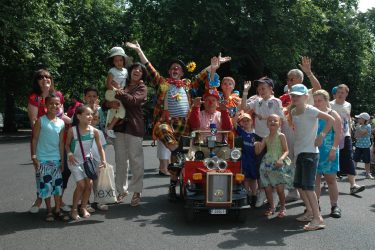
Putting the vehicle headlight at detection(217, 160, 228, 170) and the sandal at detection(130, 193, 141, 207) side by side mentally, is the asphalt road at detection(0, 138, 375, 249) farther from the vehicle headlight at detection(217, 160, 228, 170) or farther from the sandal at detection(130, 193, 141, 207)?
the vehicle headlight at detection(217, 160, 228, 170)

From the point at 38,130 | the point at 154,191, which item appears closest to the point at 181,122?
the point at 154,191

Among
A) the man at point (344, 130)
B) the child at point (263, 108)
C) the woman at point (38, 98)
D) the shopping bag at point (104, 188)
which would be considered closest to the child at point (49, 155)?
the woman at point (38, 98)

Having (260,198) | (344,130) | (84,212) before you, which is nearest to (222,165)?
(260,198)

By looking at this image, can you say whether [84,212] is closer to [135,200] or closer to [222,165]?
[135,200]

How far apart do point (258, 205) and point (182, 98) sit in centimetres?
219

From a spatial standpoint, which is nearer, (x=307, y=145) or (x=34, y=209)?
(x=307, y=145)

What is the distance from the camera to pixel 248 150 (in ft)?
25.2

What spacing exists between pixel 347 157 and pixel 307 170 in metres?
2.61

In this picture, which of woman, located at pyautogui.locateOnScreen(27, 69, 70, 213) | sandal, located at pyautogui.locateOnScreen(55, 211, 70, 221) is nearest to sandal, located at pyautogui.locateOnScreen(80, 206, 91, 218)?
sandal, located at pyautogui.locateOnScreen(55, 211, 70, 221)

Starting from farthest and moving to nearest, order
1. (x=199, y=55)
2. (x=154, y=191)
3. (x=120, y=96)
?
1. (x=199, y=55)
2. (x=154, y=191)
3. (x=120, y=96)

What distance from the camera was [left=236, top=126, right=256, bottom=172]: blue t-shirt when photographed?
7648mm

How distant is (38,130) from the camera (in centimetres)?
667

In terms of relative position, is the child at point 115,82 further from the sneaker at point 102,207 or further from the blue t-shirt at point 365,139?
the blue t-shirt at point 365,139

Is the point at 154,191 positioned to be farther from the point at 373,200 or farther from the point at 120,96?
the point at 373,200
